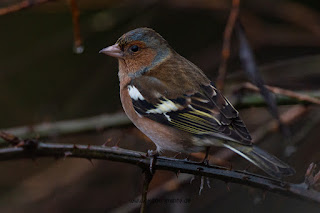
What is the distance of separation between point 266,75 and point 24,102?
11.8ft

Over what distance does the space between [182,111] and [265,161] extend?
0.83 metres

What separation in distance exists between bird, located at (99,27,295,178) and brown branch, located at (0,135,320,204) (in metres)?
0.37

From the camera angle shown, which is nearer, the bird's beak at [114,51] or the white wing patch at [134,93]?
the white wing patch at [134,93]

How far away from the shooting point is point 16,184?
571 cm

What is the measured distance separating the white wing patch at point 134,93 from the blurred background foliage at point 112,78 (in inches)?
19.9

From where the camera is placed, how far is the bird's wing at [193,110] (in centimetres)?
314

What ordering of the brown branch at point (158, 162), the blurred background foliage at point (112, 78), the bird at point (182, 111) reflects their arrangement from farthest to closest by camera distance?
the blurred background foliage at point (112, 78), the bird at point (182, 111), the brown branch at point (158, 162)

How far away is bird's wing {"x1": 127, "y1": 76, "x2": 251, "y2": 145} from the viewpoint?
10.3 feet

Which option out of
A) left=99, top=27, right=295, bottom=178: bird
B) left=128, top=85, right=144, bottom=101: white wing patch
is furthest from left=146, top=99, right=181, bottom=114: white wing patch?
left=128, top=85, right=144, bottom=101: white wing patch

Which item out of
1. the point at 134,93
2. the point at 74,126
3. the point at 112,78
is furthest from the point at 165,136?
the point at 112,78

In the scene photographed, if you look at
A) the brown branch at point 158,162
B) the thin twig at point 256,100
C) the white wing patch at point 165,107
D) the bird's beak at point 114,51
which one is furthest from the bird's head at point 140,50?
the brown branch at point 158,162

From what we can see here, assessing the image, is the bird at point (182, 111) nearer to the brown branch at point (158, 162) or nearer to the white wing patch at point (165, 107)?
the white wing patch at point (165, 107)

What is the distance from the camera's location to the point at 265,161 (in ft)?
8.91

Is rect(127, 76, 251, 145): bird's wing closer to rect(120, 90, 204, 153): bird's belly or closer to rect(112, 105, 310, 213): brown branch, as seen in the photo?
rect(120, 90, 204, 153): bird's belly
